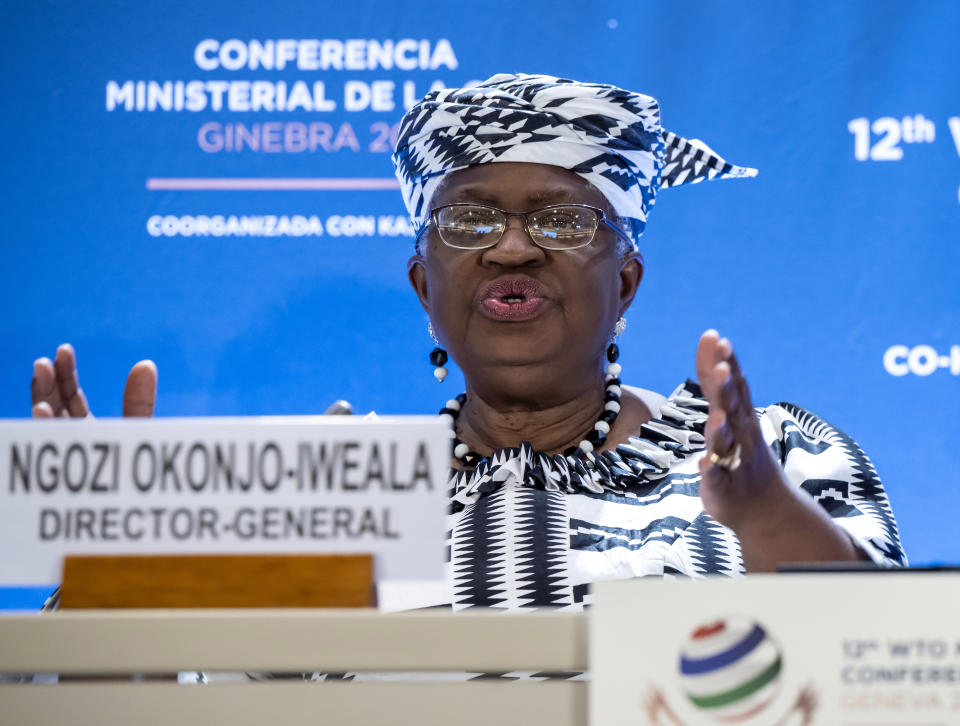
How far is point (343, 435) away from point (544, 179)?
0.98 metres

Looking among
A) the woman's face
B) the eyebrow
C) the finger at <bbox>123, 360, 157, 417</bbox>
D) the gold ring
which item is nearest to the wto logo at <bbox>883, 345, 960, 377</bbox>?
the woman's face

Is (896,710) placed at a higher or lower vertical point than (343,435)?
lower

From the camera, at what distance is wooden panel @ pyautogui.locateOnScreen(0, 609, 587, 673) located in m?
0.61

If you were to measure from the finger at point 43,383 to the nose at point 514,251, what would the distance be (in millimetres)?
748

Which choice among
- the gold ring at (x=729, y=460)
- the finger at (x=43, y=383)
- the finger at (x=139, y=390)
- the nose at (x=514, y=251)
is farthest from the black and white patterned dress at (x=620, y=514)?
the finger at (x=43, y=383)

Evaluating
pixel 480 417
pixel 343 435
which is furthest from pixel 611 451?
pixel 343 435

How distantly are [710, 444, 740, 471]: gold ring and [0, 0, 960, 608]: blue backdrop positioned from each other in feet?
4.41

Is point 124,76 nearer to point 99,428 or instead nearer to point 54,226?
point 54,226

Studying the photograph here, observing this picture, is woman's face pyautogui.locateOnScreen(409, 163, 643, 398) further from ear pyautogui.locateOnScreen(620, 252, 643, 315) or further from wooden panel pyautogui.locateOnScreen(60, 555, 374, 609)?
wooden panel pyautogui.locateOnScreen(60, 555, 374, 609)

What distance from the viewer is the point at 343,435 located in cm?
66

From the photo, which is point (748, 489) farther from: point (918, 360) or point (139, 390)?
point (918, 360)

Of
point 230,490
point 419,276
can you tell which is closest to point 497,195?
point 419,276

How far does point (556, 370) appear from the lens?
1593mm

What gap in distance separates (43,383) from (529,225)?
0.81 metres
